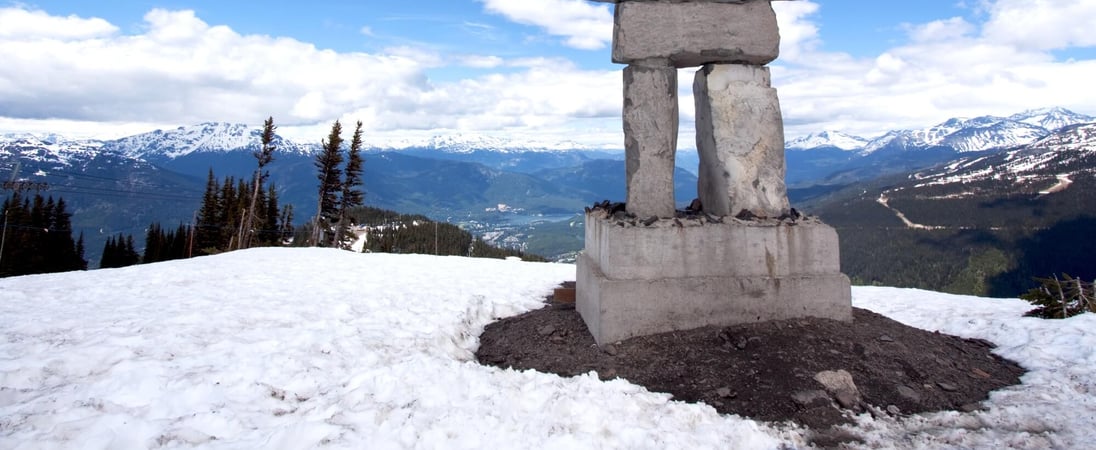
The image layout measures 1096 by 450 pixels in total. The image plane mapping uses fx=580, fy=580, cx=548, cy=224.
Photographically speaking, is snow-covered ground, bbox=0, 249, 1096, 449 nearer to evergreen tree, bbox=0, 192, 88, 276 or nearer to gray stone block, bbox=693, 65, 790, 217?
gray stone block, bbox=693, 65, 790, 217

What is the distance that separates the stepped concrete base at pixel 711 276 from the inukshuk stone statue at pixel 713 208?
0.04ft

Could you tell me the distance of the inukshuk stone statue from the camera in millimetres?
7344

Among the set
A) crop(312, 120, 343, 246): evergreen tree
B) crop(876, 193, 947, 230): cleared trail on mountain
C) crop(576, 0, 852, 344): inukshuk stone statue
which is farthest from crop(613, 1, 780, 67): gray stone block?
crop(876, 193, 947, 230): cleared trail on mountain

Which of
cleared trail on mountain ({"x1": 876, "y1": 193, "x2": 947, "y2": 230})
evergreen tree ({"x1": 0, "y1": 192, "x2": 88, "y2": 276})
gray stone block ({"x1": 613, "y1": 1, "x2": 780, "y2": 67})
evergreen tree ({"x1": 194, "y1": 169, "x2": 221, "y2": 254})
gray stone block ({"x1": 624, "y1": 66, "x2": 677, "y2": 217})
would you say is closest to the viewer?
gray stone block ({"x1": 613, "y1": 1, "x2": 780, "y2": 67})

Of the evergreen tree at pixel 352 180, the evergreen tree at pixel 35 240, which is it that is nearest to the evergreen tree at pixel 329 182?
the evergreen tree at pixel 352 180

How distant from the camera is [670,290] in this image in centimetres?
734

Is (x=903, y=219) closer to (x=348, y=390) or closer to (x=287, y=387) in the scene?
(x=348, y=390)

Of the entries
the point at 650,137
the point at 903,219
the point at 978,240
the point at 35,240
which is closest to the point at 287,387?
A: the point at 650,137

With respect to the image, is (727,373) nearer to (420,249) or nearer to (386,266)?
(386,266)

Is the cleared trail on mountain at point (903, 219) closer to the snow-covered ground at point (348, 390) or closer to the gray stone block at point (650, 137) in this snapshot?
the snow-covered ground at point (348, 390)

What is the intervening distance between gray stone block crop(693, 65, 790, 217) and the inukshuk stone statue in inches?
0.5

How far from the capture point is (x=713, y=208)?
8.55 meters

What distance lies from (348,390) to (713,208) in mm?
5560

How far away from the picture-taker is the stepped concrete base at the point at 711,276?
7.28m
